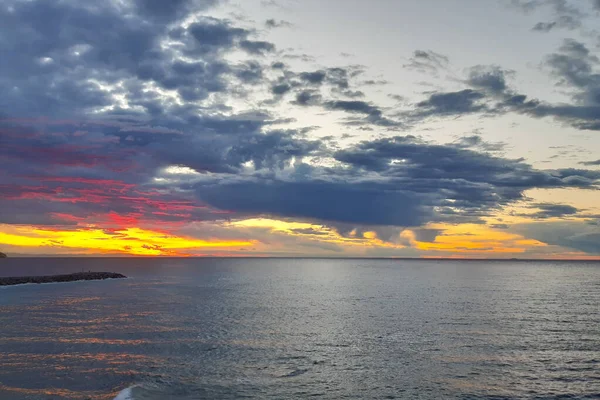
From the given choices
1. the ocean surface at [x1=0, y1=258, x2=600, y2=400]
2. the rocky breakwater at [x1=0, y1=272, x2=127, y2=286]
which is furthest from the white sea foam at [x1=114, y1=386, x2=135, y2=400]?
the rocky breakwater at [x1=0, y1=272, x2=127, y2=286]

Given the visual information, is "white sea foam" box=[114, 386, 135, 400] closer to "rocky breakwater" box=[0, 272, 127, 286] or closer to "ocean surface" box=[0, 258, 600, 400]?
"ocean surface" box=[0, 258, 600, 400]

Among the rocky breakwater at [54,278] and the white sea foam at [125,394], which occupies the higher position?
the white sea foam at [125,394]

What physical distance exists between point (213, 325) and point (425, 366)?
89.3ft

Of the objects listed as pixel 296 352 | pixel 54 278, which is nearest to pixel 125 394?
pixel 296 352

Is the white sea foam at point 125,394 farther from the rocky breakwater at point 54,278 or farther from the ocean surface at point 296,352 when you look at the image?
the rocky breakwater at point 54,278

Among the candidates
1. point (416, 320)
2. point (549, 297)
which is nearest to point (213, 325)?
point (416, 320)

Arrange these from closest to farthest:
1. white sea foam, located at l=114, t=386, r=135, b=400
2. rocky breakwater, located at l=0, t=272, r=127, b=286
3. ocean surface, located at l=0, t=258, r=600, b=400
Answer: white sea foam, located at l=114, t=386, r=135, b=400 → ocean surface, located at l=0, t=258, r=600, b=400 → rocky breakwater, located at l=0, t=272, r=127, b=286

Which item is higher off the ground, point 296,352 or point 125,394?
point 125,394

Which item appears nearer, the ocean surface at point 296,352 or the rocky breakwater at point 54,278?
the ocean surface at point 296,352

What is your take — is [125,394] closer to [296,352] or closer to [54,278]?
[296,352]

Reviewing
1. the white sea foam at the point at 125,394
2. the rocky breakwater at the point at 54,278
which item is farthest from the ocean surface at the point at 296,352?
the rocky breakwater at the point at 54,278

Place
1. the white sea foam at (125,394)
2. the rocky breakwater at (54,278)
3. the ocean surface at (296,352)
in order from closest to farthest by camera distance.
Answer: the white sea foam at (125,394) → the ocean surface at (296,352) → the rocky breakwater at (54,278)

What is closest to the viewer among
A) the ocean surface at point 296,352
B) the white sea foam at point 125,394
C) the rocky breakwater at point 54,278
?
the white sea foam at point 125,394

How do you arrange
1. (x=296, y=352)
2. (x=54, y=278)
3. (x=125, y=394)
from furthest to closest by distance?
(x=54, y=278) < (x=296, y=352) < (x=125, y=394)
